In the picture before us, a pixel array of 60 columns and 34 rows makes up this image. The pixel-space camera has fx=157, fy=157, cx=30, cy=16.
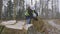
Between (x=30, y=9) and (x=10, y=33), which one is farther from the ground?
(x=30, y=9)

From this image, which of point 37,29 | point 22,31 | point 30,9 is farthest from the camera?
point 30,9

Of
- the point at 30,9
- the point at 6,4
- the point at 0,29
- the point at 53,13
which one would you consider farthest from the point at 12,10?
the point at 0,29

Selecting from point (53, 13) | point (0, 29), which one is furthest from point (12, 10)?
point (0, 29)

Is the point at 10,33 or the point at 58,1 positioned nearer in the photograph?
the point at 10,33

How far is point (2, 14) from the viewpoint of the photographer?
9484mm

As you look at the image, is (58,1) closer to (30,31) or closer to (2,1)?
(2,1)

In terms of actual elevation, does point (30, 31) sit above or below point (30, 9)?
below

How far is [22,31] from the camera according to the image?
3863mm

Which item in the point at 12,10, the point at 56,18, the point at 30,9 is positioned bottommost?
the point at 56,18

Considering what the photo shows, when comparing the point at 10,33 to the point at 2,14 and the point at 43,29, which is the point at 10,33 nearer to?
the point at 43,29

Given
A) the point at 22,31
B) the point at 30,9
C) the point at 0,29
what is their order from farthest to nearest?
the point at 30,9, the point at 0,29, the point at 22,31

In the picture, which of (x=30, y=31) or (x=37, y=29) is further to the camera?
(x=37, y=29)

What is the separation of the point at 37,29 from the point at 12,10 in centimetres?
502

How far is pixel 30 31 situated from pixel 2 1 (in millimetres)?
5491
